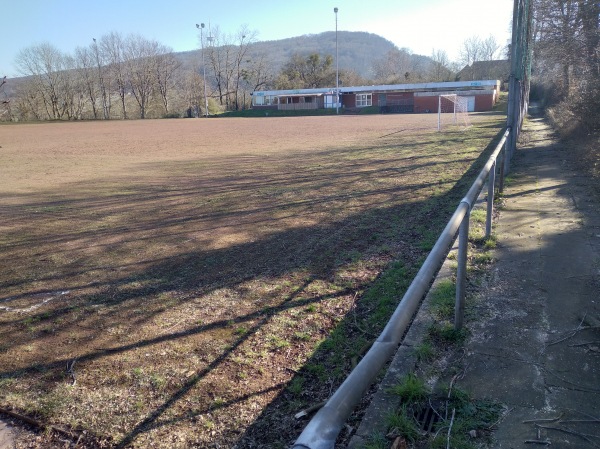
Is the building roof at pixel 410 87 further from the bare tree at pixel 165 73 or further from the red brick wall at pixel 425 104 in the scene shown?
the bare tree at pixel 165 73

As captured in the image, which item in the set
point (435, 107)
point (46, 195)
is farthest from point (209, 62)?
point (46, 195)

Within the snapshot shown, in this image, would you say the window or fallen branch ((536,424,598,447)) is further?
the window

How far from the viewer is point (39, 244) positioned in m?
7.68

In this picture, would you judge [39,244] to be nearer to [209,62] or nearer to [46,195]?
[46,195]

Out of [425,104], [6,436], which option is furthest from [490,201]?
[425,104]

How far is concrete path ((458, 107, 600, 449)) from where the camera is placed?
2689mm

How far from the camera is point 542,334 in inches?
145

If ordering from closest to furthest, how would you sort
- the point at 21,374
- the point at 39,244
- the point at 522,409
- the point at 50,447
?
the point at 522,409
the point at 50,447
the point at 21,374
the point at 39,244

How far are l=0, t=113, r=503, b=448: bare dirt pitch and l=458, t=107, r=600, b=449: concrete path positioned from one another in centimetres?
103

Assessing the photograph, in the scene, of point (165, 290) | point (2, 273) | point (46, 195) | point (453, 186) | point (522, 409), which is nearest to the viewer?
point (522, 409)

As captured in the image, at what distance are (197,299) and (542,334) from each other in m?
3.41

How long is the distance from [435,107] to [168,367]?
234 ft

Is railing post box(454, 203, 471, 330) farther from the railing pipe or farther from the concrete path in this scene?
the railing pipe

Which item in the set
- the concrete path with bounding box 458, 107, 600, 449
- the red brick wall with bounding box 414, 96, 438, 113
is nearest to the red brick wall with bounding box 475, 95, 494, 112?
the red brick wall with bounding box 414, 96, 438, 113
